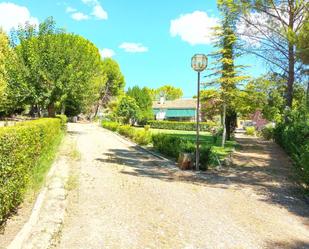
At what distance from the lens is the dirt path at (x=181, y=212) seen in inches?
222

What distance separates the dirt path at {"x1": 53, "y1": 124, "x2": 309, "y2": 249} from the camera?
5.64m

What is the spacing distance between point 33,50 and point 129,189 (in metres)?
21.2

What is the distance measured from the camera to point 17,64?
2688cm

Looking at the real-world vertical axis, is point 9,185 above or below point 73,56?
below

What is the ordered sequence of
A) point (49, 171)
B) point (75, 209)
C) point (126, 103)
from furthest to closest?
point (126, 103) < point (49, 171) < point (75, 209)

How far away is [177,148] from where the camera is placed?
15430mm

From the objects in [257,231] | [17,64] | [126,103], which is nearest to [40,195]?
[257,231]

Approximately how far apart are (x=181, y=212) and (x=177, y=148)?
326 inches

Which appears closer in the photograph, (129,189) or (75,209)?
(75,209)

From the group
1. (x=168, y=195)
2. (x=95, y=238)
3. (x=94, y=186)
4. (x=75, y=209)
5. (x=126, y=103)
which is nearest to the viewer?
(x=95, y=238)

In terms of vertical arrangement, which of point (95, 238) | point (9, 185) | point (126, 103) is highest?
point (126, 103)

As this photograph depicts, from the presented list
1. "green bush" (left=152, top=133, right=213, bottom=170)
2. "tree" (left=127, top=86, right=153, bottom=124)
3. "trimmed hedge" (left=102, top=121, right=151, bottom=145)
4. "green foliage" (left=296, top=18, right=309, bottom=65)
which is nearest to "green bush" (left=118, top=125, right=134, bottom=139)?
"trimmed hedge" (left=102, top=121, right=151, bottom=145)

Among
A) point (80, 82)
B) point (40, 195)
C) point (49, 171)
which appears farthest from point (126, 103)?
point (40, 195)

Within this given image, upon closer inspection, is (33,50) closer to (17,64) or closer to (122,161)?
(17,64)
